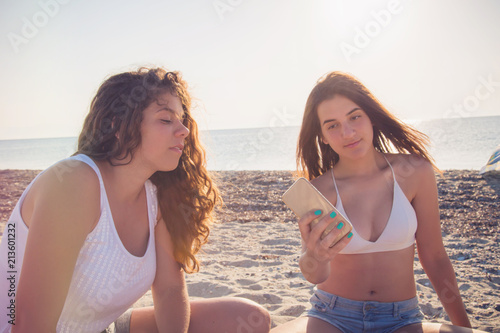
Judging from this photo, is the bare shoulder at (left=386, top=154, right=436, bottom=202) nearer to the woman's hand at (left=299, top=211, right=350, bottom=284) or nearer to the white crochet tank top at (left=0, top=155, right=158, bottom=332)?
the woman's hand at (left=299, top=211, right=350, bottom=284)

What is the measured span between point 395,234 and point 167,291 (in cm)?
159

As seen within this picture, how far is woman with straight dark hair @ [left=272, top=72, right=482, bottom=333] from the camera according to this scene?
2.25m

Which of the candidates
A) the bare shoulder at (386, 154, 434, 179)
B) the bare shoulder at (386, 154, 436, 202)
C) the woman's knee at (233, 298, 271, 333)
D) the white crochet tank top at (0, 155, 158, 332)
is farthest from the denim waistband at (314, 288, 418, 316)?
the white crochet tank top at (0, 155, 158, 332)

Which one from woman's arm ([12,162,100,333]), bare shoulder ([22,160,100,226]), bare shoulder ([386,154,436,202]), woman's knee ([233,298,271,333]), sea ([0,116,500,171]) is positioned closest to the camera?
woman's arm ([12,162,100,333])

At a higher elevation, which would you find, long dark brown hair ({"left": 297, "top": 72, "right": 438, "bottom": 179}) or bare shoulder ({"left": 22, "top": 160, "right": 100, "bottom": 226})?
long dark brown hair ({"left": 297, "top": 72, "right": 438, "bottom": 179})

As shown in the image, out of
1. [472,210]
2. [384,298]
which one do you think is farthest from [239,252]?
[472,210]

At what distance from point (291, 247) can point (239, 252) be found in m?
0.77

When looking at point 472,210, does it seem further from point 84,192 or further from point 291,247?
point 84,192

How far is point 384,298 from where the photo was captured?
7.59 ft

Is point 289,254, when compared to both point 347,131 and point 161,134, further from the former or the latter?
point 161,134

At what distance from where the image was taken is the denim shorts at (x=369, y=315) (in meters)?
2.22

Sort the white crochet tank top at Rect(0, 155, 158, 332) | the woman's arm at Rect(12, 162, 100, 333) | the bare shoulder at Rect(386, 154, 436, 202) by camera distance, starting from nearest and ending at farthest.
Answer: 1. the woman's arm at Rect(12, 162, 100, 333)
2. the white crochet tank top at Rect(0, 155, 158, 332)
3. the bare shoulder at Rect(386, 154, 436, 202)

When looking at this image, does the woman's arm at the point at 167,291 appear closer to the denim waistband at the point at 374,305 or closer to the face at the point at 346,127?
the denim waistband at the point at 374,305

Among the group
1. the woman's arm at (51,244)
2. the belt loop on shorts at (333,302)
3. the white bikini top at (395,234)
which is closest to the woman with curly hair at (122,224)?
the woman's arm at (51,244)
